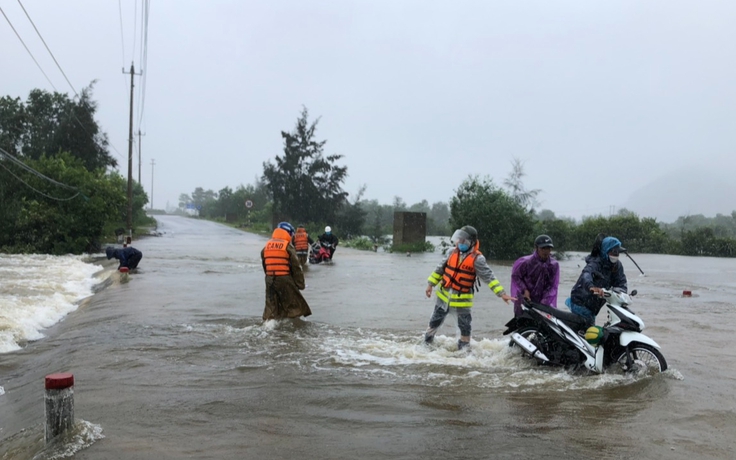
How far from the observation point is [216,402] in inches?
229

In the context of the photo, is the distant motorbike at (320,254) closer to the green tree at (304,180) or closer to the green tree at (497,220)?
the green tree at (497,220)

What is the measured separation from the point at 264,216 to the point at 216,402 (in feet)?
199

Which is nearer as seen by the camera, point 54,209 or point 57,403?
point 57,403

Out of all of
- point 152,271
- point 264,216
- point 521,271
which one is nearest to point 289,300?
point 521,271

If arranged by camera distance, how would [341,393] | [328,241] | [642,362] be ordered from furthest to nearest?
[328,241] < [642,362] < [341,393]

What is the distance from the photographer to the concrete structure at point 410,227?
33.6m

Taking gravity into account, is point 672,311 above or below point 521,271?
below

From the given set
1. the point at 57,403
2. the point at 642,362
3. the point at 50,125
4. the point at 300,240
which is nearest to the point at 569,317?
the point at 642,362

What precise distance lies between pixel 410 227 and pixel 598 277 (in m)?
26.8

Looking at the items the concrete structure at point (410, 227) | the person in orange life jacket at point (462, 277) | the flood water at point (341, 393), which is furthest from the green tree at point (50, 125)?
the person in orange life jacket at point (462, 277)

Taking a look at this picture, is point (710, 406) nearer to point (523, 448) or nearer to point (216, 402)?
point (523, 448)

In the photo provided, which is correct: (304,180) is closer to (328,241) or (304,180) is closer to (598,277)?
(328,241)

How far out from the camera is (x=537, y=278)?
7336 millimetres

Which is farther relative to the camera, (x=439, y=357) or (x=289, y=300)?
(x=289, y=300)
